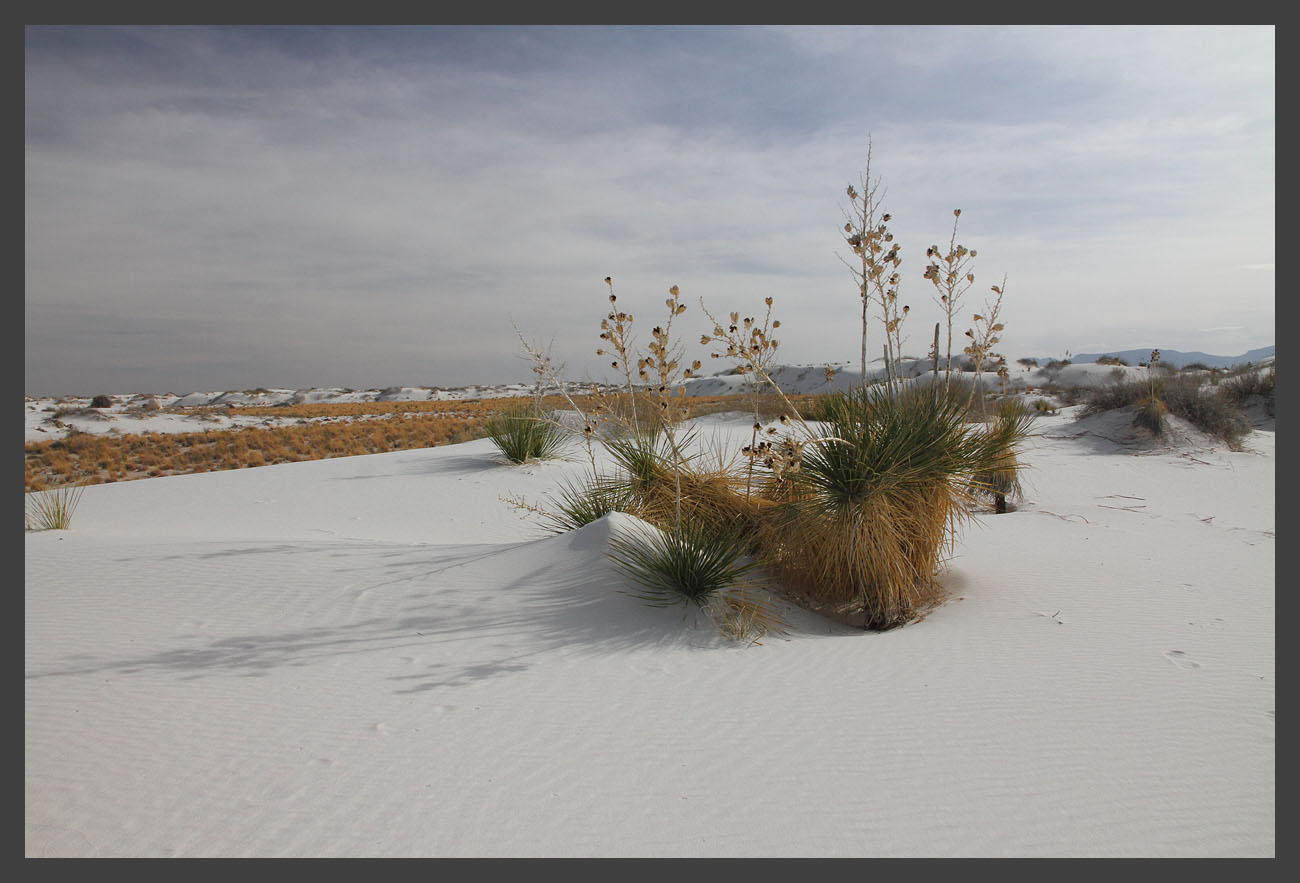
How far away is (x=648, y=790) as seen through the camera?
2482mm

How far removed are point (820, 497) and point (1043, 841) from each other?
102 inches

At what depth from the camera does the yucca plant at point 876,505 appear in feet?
14.5

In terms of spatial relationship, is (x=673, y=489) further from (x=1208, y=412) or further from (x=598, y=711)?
(x=1208, y=412)

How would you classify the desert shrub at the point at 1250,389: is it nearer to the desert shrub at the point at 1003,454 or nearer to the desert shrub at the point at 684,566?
the desert shrub at the point at 1003,454

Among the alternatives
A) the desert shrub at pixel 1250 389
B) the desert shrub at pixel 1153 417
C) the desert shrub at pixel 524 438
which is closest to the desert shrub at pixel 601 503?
the desert shrub at pixel 524 438

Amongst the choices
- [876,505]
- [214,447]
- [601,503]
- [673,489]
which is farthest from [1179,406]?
[214,447]

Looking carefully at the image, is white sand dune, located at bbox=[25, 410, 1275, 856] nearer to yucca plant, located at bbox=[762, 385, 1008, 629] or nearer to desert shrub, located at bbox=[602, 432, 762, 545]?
yucca plant, located at bbox=[762, 385, 1008, 629]

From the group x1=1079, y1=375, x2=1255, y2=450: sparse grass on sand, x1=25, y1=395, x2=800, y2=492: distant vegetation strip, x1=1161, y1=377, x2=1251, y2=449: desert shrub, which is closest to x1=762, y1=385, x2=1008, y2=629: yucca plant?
x1=25, y1=395, x2=800, y2=492: distant vegetation strip

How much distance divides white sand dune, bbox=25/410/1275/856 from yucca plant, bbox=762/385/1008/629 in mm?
285

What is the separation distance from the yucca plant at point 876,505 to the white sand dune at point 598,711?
0.93ft

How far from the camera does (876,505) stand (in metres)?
4.41

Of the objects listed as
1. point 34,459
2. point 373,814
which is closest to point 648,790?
point 373,814

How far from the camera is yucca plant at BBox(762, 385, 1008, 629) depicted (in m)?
4.41

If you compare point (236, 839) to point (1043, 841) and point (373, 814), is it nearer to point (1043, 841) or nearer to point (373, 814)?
point (373, 814)
